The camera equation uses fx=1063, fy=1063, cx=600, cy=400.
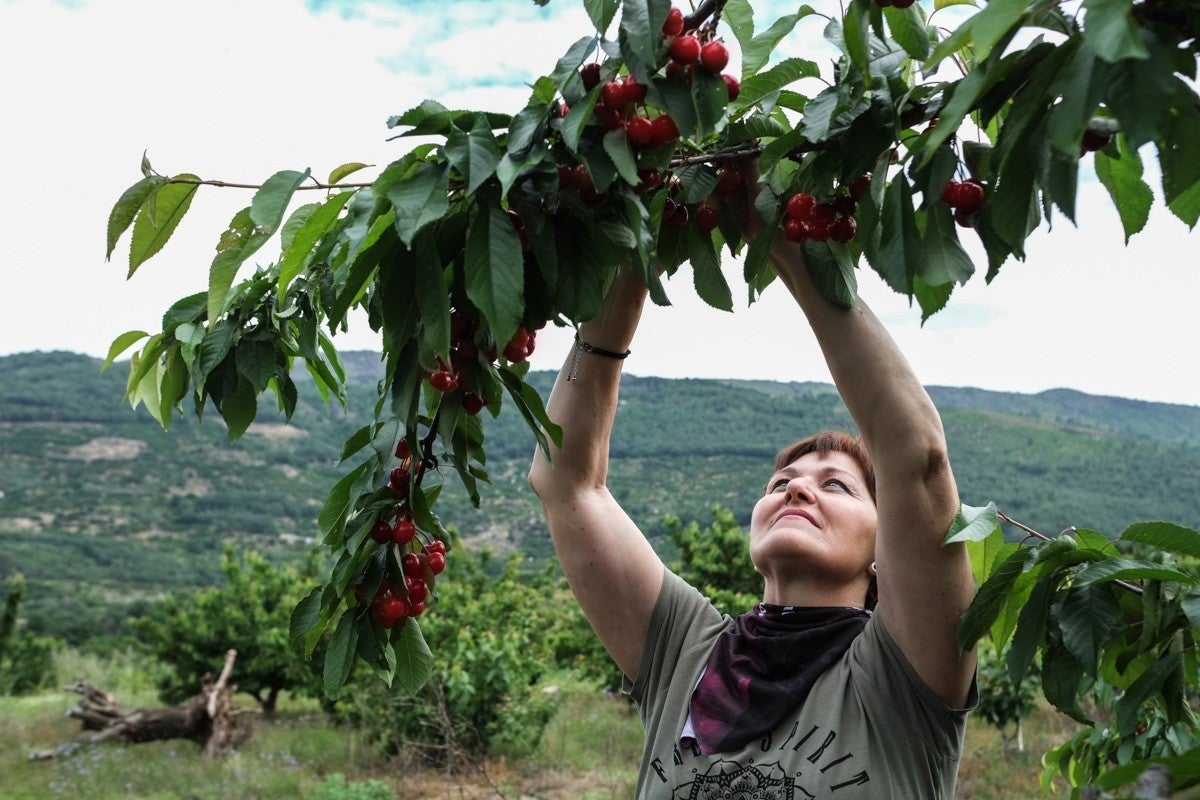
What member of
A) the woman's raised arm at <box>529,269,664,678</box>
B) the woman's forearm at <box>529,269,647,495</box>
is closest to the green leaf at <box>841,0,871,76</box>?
the woman's forearm at <box>529,269,647,495</box>

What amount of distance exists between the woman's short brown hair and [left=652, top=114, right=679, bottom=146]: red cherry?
964mm

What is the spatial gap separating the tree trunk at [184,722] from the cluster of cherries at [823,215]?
8.65m

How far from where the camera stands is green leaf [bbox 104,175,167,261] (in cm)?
104

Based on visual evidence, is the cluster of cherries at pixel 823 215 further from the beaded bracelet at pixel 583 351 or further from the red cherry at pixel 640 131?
the beaded bracelet at pixel 583 351

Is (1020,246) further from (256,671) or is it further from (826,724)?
(256,671)

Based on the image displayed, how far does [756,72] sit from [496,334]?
0.46 meters

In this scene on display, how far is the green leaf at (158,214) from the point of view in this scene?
1053 mm

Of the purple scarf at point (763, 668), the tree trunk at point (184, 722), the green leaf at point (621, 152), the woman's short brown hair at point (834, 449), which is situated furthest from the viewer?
the tree trunk at point (184, 722)

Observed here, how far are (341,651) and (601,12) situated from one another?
75 centimetres

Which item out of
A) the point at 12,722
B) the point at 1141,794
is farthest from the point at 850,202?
the point at 12,722

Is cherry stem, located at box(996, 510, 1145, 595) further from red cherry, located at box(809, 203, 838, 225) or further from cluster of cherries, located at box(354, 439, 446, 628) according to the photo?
cluster of cherries, located at box(354, 439, 446, 628)

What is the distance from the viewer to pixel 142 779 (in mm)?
7750

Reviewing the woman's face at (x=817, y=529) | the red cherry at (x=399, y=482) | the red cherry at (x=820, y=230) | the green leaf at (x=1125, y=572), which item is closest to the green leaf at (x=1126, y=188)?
the red cherry at (x=820, y=230)

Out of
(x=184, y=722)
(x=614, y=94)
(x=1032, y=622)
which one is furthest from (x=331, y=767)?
(x=614, y=94)
